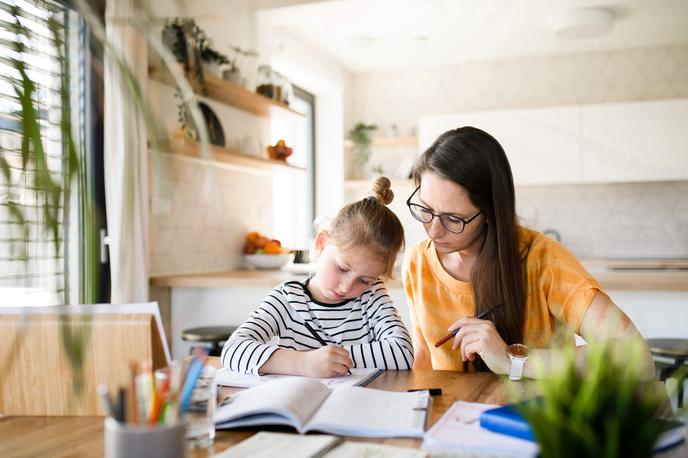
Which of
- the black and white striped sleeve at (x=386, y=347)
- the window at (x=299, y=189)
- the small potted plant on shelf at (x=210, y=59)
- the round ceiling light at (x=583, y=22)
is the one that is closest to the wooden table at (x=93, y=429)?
the black and white striped sleeve at (x=386, y=347)

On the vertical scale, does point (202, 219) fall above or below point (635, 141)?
below

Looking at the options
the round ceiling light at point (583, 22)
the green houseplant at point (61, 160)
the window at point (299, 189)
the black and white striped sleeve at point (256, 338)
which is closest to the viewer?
the green houseplant at point (61, 160)

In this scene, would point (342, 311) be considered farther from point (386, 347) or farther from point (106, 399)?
point (106, 399)

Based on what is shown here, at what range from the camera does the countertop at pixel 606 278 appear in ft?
8.06

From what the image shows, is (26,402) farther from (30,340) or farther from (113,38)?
(113,38)

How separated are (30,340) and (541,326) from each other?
1137 mm

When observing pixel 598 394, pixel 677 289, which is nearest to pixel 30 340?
pixel 598 394

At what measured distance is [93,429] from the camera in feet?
3.21

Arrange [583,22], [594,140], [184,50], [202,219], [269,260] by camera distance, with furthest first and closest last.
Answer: [594,140], [583,22], [269,260], [202,219], [184,50]

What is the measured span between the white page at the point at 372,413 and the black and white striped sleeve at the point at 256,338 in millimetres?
307

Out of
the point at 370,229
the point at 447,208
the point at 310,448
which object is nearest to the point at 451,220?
the point at 447,208

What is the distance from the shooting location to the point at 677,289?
2.40 meters

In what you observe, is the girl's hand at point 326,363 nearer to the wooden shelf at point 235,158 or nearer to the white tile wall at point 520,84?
the wooden shelf at point 235,158

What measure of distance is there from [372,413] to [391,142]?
14.9 ft
